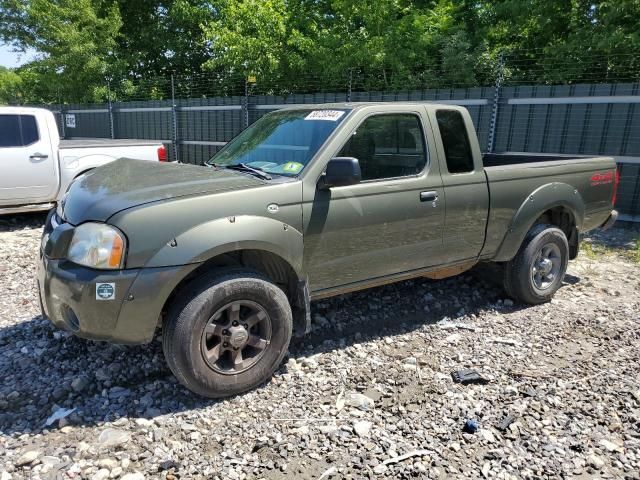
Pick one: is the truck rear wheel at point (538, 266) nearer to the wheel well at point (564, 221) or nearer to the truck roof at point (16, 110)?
the wheel well at point (564, 221)

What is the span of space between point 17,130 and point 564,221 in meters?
7.68

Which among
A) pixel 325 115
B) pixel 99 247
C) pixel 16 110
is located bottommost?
pixel 99 247

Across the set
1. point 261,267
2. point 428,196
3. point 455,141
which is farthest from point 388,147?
point 261,267

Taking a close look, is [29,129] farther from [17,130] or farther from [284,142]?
[284,142]

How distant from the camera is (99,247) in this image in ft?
9.95

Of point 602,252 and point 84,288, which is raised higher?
point 84,288

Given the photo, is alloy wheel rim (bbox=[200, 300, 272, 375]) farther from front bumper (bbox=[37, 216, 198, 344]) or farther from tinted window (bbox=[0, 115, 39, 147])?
tinted window (bbox=[0, 115, 39, 147])

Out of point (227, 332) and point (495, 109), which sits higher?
point (495, 109)

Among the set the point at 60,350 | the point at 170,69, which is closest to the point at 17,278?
the point at 60,350

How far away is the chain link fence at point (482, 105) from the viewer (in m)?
8.98

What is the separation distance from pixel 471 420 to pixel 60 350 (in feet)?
9.89

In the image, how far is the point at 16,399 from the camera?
3.41m

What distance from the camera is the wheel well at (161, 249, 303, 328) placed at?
3424mm

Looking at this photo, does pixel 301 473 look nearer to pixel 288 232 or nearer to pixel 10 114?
pixel 288 232
